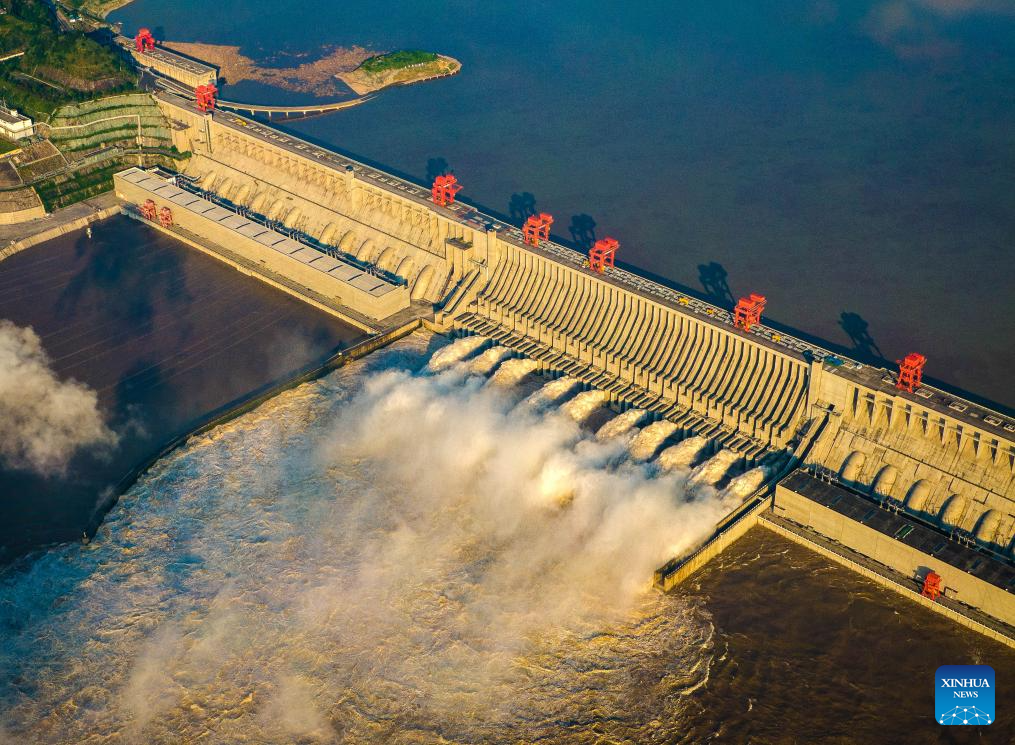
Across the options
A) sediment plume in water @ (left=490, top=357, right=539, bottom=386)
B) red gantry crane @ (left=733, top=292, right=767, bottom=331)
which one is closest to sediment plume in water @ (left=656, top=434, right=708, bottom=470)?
red gantry crane @ (left=733, top=292, right=767, bottom=331)

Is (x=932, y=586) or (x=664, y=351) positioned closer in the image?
(x=932, y=586)

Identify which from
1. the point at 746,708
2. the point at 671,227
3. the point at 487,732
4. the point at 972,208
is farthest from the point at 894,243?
the point at 487,732

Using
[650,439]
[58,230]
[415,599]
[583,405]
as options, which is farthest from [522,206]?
[415,599]

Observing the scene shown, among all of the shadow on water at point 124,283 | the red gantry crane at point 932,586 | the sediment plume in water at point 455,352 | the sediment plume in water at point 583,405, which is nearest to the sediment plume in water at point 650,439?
the sediment plume in water at point 583,405

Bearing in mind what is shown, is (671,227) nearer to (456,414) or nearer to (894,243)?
(894,243)

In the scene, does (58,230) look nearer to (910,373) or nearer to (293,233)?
(293,233)

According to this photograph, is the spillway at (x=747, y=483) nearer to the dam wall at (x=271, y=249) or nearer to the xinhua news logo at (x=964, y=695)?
the xinhua news logo at (x=964, y=695)
